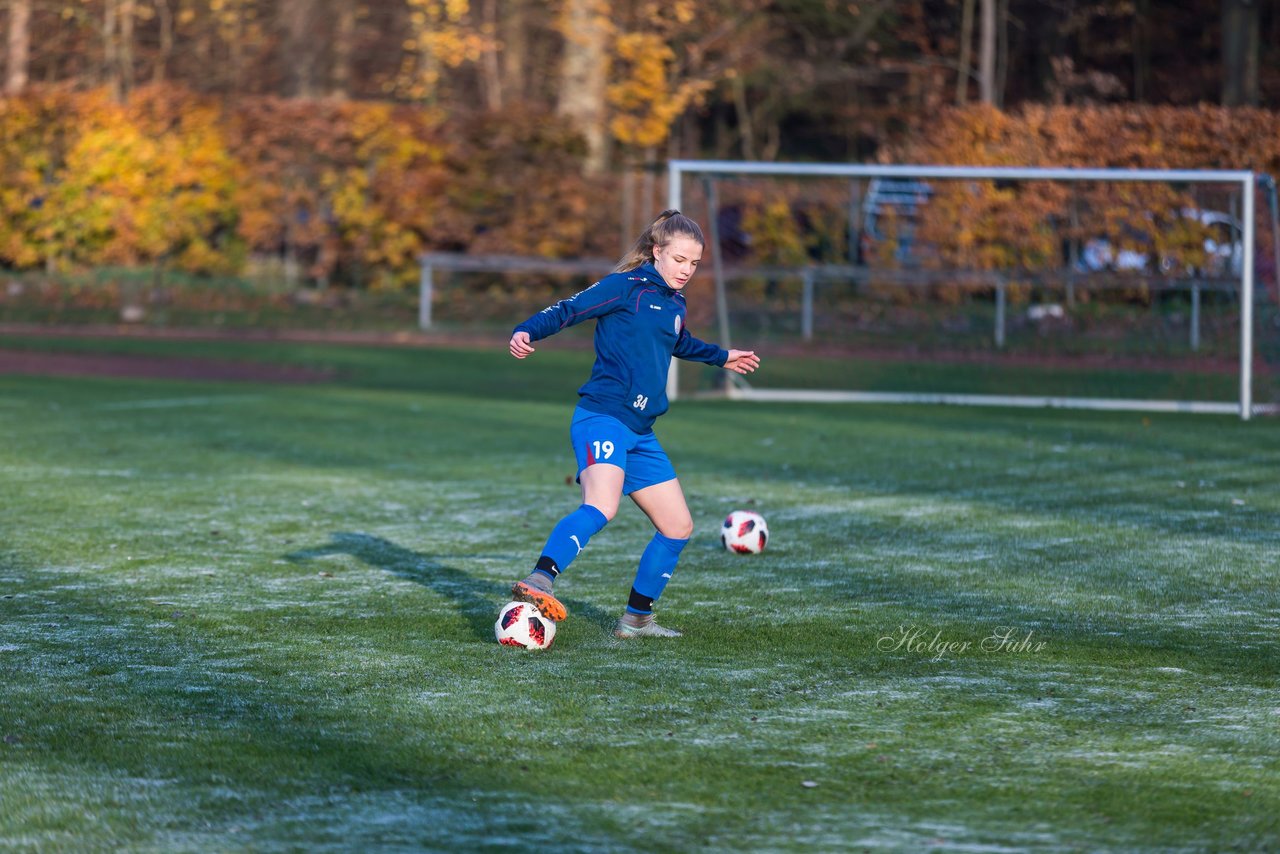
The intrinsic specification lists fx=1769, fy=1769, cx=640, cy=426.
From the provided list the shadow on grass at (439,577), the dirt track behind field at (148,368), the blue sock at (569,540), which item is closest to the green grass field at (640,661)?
the shadow on grass at (439,577)

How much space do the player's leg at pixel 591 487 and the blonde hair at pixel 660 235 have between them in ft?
1.98

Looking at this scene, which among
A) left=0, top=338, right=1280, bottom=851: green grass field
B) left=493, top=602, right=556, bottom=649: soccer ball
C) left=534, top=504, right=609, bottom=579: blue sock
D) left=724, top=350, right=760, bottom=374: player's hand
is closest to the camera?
left=0, top=338, right=1280, bottom=851: green grass field

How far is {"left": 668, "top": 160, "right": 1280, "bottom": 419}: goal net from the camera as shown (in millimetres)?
17000

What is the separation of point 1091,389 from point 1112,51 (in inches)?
817

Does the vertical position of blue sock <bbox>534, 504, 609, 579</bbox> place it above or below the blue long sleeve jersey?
below

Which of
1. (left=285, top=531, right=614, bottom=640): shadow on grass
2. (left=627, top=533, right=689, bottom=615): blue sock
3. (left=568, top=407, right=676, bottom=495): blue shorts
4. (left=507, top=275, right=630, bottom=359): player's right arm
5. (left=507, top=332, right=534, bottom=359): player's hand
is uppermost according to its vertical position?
(left=507, top=275, right=630, bottom=359): player's right arm

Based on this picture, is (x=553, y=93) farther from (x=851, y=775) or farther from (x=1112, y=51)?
(x=851, y=775)

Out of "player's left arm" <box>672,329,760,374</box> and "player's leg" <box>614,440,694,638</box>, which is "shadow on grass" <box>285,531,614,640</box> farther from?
"player's left arm" <box>672,329,760,374</box>

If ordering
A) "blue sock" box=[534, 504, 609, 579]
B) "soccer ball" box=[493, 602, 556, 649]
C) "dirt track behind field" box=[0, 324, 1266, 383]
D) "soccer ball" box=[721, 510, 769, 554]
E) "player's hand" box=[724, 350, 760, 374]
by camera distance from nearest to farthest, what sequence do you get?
"soccer ball" box=[493, 602, 556, 649]
"blue sock" box=[534, 504, 609, 579]
"player's hand" box=[724, 350, 760, 374]
"soccer ball" box=[721, 510, 769, 554]
"dirt track behind field" box=[0, 324, 1266, 383]

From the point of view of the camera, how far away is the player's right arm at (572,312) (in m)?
6.20

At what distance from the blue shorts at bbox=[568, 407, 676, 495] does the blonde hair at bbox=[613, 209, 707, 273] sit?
22.8 inches

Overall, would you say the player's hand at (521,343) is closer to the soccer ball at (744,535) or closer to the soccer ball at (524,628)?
the soccer ball at (524,628)

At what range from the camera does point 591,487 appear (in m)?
6.27

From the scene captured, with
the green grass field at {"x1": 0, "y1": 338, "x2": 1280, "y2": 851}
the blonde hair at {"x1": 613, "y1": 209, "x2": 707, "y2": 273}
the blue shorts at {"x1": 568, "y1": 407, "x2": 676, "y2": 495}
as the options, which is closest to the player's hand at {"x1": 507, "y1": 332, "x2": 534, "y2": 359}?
the blue shorts at {"x1": 568, "y1": 407, "x2": 676, "y2": 495}
